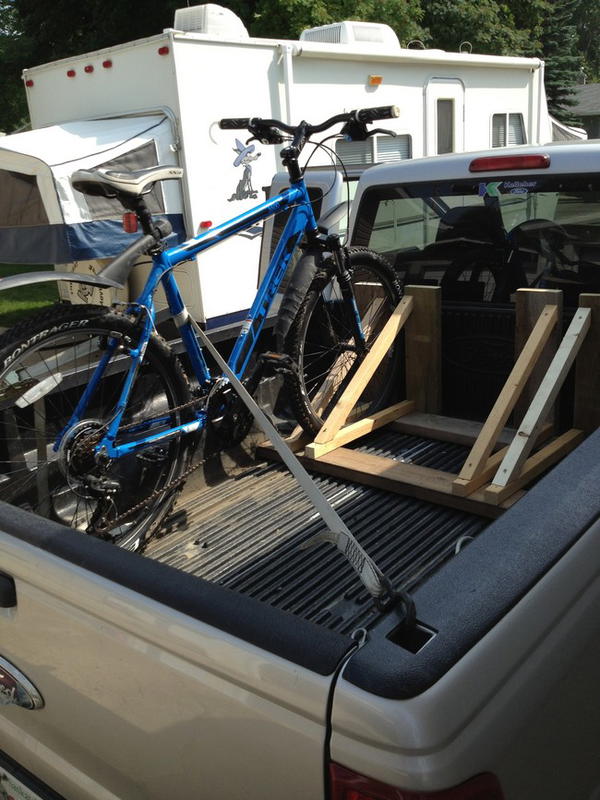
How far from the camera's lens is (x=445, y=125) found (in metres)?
10.2

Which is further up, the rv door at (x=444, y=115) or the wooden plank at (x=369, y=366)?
the rv door at (x=444, y=115)

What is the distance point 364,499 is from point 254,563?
2.04 feet

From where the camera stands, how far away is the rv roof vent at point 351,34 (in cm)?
905

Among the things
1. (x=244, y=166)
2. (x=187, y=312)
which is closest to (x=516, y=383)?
(x=187, y=312)

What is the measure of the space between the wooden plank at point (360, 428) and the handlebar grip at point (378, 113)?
1.33 metres

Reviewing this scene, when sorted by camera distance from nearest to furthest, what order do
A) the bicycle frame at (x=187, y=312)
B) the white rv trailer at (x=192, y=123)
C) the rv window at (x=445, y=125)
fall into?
the bicycle frame at (x=187, y=312) → the white rv trailer at (x=192, y=123) → the rv window at (x=445, y=125)

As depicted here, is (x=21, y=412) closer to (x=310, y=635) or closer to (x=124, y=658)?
(x=124, y=658)

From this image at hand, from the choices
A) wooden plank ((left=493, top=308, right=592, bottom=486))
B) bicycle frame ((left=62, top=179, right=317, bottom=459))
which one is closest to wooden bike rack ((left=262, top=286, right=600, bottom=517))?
wooden plank ((left=493, top=308, right=592, bottom=486))

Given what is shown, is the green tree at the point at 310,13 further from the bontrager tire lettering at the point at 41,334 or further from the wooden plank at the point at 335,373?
the bontrager tire lettering at the point at 41,334

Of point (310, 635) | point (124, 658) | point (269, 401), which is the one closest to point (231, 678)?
point (310, 635)

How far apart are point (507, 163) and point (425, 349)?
0.86 m

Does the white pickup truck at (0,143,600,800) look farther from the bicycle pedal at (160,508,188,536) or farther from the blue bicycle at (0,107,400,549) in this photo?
the blue bicycle at (0,107,400,549)

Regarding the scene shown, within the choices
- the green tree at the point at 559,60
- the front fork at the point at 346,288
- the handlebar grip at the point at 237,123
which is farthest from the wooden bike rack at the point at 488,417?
the green tree at the point at 559,60

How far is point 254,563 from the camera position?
2.57 metres
